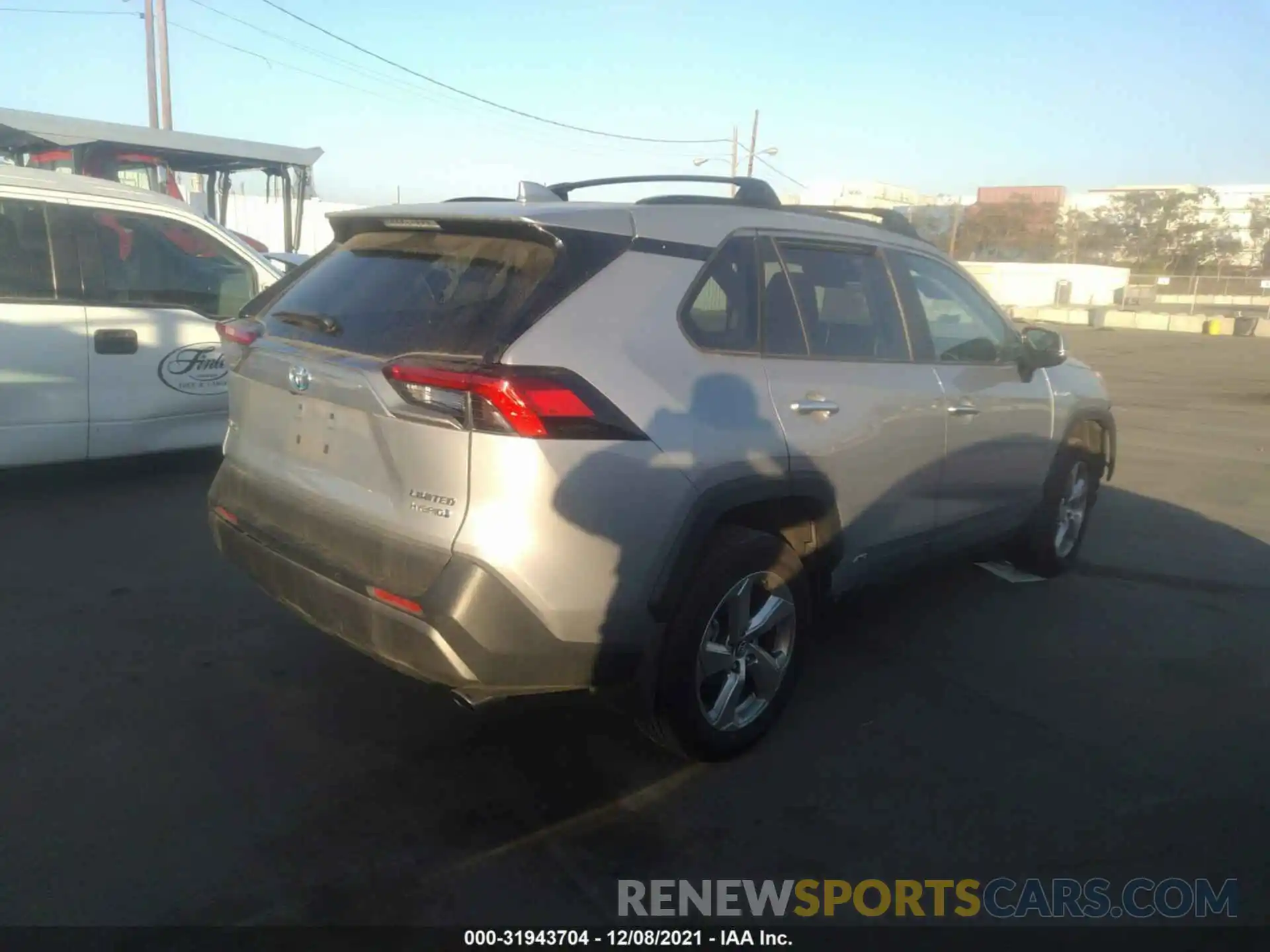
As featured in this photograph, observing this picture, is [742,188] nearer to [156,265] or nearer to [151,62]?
[156,265]

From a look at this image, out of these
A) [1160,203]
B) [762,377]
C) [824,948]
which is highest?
[1160,203]

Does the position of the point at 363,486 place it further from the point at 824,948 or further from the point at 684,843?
the point at 824,948

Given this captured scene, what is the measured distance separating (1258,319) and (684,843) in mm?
39432

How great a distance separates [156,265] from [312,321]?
361 centimetres

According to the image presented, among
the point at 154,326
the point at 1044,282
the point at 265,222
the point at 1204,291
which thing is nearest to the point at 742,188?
the point at 154,326

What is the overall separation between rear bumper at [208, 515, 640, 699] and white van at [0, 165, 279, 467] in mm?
3502

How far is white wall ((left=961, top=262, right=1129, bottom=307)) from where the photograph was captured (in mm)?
49844

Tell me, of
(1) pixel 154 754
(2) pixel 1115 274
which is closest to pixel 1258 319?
(2) pixel 1115 274

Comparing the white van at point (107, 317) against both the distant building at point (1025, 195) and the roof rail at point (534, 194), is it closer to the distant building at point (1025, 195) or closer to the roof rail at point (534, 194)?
the roof rail at point (534, 194)

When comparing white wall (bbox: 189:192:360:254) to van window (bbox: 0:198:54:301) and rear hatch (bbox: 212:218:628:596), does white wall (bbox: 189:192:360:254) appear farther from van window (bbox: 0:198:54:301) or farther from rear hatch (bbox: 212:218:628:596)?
rear hatch (bbox: 212:218:628:596)

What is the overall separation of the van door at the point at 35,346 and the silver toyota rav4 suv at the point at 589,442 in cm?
260

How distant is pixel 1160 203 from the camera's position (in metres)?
69.4

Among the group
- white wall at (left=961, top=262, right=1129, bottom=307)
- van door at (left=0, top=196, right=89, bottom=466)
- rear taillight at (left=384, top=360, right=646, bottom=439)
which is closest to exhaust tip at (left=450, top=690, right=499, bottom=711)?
rear taillight at (left=384, top=360, right=646, bottom=439)

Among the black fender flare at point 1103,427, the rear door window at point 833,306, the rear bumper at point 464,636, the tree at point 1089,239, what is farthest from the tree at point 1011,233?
the rear bumper at point 464,636
